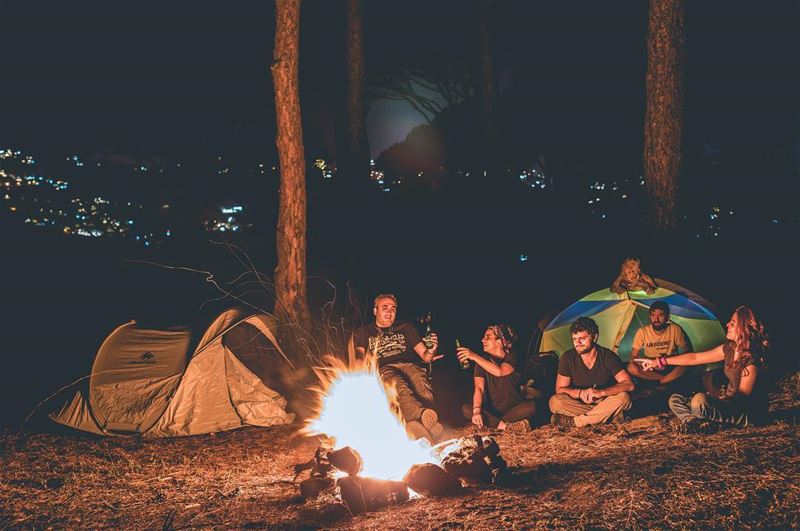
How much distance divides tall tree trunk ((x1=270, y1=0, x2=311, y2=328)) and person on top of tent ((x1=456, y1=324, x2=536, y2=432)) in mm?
3053

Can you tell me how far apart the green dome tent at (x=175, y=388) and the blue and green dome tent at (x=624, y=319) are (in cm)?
361

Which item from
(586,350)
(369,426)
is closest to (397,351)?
(369,426)

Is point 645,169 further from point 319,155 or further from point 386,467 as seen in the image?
point 319,155

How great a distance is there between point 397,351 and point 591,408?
2229 millimetres

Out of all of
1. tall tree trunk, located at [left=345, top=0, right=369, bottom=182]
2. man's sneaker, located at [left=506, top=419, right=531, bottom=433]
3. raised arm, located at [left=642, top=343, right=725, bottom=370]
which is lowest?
man's sneaker, located at [left=506, top=419, right=531, bottom=433]

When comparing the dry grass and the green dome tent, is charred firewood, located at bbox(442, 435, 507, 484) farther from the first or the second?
the green dome tent

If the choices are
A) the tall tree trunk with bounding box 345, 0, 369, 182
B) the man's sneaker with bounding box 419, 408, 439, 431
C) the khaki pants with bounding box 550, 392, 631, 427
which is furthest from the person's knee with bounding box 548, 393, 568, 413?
the tall tree trunk with bounding box 345, 0, 369, 182

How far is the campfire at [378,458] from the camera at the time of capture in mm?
5316

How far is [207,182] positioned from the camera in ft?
90.1

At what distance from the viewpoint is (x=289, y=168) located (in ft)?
31.9

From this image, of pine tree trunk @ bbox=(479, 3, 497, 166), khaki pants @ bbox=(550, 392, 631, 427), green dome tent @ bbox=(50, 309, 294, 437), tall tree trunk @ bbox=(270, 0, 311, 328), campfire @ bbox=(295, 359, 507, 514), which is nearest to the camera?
campfire @ bbox=(295, 359, 507, 514)

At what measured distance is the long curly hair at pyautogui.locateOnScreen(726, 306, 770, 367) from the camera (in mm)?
6391

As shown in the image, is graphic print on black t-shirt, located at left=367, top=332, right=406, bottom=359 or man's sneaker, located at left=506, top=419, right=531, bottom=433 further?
graphic print on black t-shirt, located at left=367, top=332, right=406, bottom=359

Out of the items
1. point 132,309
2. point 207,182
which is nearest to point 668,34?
point 132,309
